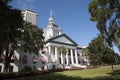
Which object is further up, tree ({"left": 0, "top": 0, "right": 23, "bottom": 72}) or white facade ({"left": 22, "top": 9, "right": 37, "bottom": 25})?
white facade ({"left": 22, "top": 9, "right": 37, "bottom": 25})

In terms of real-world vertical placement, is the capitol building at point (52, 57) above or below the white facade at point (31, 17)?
A: below

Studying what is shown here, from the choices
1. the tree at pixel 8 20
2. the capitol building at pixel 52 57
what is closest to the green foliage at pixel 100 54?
the capitol building at pixel 52 57

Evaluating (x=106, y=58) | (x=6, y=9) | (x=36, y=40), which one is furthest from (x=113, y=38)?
(x=106, y=58)

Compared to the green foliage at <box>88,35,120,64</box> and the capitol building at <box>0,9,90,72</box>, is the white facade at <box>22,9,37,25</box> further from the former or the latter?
the green foliage at <box>88,35,120,64</box>

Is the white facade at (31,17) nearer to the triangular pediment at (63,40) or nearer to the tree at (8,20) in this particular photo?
the triangular pediment at (63,40)

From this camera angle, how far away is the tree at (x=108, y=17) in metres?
21.2

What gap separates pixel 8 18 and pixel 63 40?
→ 53260mm

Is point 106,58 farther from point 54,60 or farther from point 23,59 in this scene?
point 23,59

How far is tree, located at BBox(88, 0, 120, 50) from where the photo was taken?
69.5ft

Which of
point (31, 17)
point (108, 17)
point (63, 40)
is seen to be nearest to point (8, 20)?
point (108, 17)

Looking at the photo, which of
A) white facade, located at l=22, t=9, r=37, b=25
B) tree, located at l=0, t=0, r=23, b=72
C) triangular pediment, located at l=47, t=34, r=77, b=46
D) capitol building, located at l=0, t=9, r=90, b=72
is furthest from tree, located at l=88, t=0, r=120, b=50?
white facade, located at l=22, t=9, r=37, b=25

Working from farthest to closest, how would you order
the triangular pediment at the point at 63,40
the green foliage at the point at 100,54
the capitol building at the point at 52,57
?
the triangular pediment at the point at 63,40, the green foliage at the point at 100,54, the capitol building at the point at 52,57

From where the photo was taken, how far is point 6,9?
15891 mm

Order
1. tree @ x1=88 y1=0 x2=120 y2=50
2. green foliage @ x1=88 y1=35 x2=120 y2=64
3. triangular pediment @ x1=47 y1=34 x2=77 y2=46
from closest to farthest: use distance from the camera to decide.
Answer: tree @ x1=88 y1=0 x2=120 y2=50 < green foliage @ x1=88 y1=35 x2=120 y2=64 < triangular pediment @ x1=47 y1=34 x2=77 y2=46
